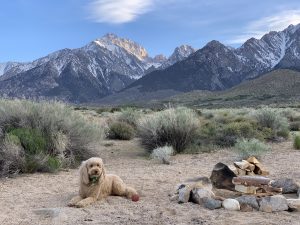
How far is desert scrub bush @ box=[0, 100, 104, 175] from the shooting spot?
39.6 ft

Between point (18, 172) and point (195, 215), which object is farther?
point (18, 172)

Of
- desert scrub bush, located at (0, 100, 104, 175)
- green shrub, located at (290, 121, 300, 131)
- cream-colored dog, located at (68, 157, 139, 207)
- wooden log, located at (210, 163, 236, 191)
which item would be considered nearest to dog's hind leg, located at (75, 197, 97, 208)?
cream-colored dog, located at (68, 157, 139, 207)

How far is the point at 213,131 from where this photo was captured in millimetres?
18141

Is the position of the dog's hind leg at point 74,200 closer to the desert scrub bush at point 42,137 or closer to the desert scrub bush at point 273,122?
the desert scrub bush at point 42,137

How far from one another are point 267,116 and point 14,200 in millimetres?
12795

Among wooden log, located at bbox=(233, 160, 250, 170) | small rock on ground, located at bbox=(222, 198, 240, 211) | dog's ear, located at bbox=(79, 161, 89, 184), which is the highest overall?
dog's ear, located at bbox=(79, 161, 89, 184)

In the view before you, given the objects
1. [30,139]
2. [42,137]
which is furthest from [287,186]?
[42,137]

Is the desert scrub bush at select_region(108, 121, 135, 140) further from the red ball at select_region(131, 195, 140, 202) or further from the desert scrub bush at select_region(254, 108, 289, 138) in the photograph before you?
the red ball at select_region(131, 195, 140, 202)

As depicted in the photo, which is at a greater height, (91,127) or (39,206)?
(91,127)

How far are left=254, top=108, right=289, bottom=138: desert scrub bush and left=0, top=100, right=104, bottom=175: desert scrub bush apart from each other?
24.0ft

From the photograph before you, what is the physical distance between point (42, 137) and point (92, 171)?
5.10 metres

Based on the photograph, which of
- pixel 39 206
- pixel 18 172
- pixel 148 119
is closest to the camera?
pixel 39 206

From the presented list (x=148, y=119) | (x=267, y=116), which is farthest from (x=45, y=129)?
(x=267, y=116)

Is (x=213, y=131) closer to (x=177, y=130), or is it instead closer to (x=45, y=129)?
(x=177, y=130)
